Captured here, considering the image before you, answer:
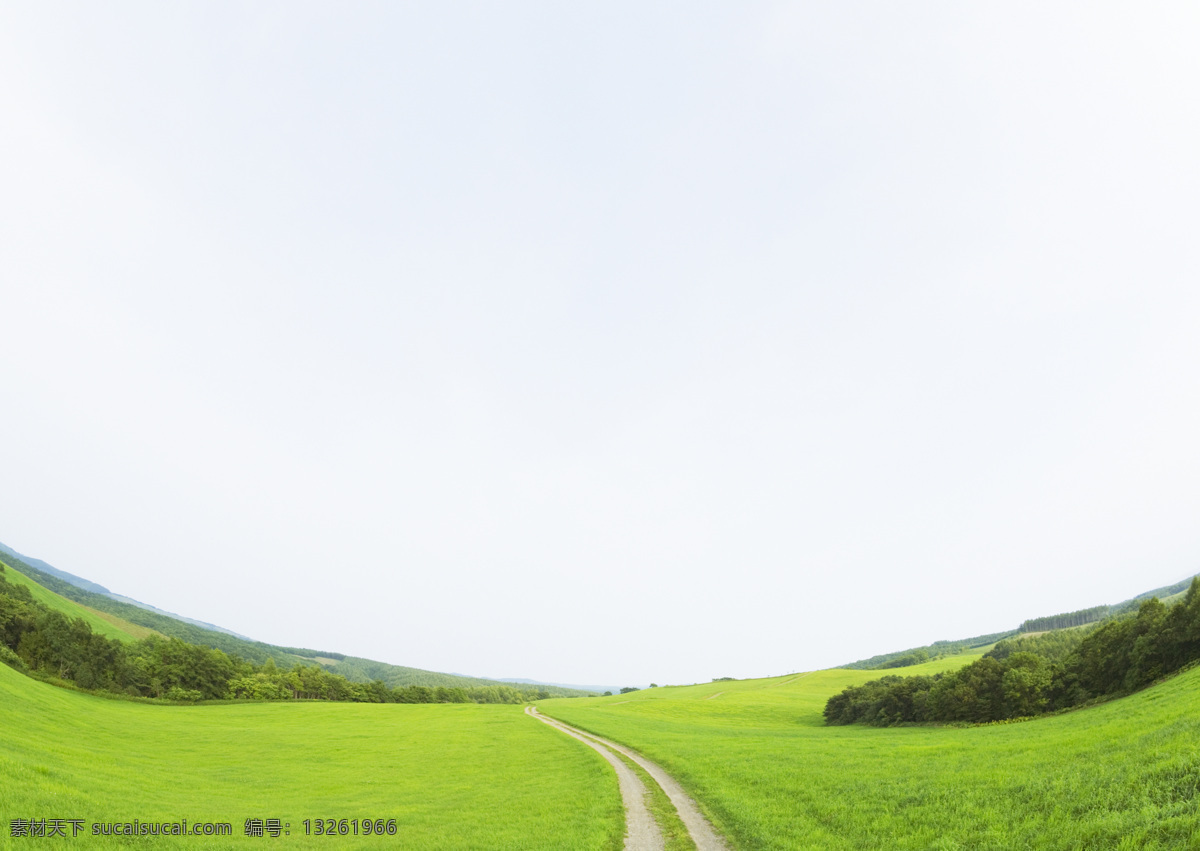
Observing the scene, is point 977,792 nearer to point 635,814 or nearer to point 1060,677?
point 635,814

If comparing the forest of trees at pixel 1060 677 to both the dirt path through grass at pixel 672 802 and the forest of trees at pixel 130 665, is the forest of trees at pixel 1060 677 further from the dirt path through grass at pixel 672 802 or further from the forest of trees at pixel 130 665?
the forest of trees at pixel 130 665

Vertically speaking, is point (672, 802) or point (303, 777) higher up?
point (672, 802)

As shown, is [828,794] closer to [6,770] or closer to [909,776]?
[909,776]

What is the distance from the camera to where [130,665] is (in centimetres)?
8938

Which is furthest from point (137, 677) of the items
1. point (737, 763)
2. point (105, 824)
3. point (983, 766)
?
point (983, 766)

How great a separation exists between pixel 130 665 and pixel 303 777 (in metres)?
85.5

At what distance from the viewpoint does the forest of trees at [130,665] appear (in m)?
82.8

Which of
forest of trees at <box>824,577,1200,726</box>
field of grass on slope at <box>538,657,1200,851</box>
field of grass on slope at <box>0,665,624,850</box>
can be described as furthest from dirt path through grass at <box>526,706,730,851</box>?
forest of trees at <box>824,577,1200,726</box>

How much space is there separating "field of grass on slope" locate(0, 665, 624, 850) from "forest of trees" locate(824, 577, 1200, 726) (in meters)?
45.2

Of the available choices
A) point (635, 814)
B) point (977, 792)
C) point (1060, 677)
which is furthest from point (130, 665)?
point (1060, 677)

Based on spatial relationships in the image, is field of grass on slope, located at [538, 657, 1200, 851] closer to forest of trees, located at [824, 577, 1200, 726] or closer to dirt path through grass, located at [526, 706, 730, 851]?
dirt path through grass, located at [526, 706, 730, 851]

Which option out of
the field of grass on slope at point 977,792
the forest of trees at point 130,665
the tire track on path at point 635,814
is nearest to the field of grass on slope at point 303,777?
the tire track on path at point 635,814

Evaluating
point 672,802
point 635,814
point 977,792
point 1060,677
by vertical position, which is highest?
point 977,792

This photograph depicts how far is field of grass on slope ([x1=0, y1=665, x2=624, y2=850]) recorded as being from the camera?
60.7ft
